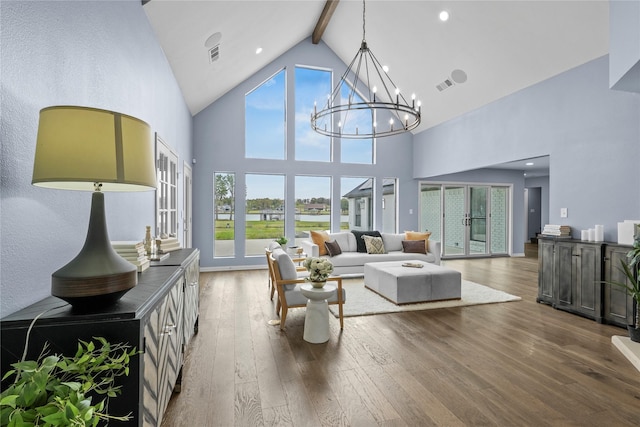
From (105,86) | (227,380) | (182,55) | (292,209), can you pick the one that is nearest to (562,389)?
(227,380)

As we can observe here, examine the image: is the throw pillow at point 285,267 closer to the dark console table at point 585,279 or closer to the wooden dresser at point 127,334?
the wooden dresser at point 127,334

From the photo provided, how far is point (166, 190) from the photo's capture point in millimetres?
4352

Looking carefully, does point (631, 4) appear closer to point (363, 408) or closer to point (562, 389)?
point (562, 389)

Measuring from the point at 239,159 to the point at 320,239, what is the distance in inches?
106

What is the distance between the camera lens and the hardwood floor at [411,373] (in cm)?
211

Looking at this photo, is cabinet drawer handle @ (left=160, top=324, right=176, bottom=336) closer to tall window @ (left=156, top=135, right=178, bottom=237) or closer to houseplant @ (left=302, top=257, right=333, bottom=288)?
houseplant @ (left=302, top=257, right=333, bottom=288)

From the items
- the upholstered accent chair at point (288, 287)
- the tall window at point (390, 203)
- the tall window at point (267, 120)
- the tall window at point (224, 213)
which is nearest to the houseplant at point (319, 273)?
the upholstered accent chair at point (288, 287)

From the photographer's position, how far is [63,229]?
1736 mm

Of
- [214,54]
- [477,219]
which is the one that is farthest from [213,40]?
[477,219]

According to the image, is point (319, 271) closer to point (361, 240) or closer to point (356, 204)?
point (361, 240)

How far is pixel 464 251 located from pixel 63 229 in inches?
357

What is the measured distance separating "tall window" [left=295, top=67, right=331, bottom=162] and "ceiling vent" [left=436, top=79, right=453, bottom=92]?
2.76m

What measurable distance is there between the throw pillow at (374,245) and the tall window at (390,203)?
Answer: 205 centimetres

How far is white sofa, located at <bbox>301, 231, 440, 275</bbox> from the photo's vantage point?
20.2ft
